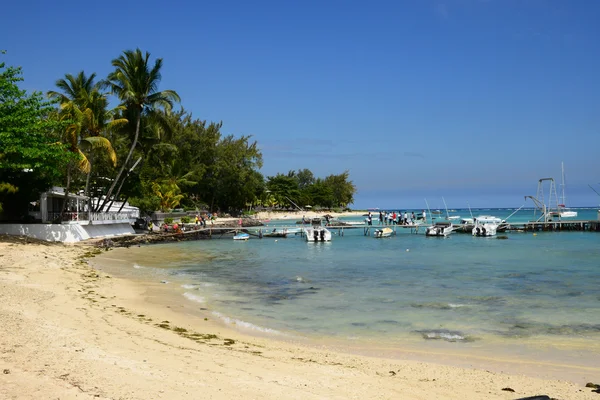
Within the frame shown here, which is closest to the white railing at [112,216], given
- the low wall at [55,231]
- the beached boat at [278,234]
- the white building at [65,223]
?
the white building at [65,223]

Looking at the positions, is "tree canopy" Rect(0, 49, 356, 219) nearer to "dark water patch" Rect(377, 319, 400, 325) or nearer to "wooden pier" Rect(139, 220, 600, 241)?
"wooden pier" Rect(139, 220, 600, 241)

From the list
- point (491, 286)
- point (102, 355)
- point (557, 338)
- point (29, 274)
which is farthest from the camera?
point (491, 286)

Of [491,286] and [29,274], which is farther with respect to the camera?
[491,286]

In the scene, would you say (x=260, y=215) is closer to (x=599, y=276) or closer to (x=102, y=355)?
(x=599, y=276)

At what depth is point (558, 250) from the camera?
3553 centimetres

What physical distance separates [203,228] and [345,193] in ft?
270

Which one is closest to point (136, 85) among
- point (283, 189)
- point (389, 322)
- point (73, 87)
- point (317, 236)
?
point (73, 87)

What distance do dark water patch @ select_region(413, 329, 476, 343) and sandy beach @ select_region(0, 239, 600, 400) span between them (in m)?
1.86

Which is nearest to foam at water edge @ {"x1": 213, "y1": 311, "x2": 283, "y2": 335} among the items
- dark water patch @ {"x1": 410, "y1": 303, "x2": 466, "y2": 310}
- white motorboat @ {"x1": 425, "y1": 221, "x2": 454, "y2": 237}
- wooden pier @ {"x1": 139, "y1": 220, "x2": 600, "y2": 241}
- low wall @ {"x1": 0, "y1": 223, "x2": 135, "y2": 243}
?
dark water patch @ {"x1": 410, "y1": 303, "x2": 466, "y2": 310}

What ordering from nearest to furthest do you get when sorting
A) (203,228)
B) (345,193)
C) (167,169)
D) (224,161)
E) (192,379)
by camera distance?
(192,379) < (203,228) < (167,169) < (224,161) < (345,193)

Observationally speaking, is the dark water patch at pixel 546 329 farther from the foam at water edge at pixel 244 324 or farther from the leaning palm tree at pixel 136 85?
the leaning palm tree at pixel 136 85

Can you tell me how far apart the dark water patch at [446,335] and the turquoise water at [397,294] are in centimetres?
3

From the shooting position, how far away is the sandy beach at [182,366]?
567cm

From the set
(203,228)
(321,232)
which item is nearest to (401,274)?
(321,232)
